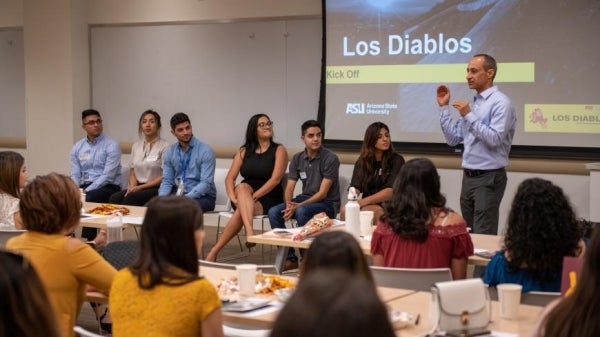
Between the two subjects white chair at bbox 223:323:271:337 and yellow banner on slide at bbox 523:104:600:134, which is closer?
white chair at bbox 223:323:271:337

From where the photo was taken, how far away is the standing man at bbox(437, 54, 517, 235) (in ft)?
20.6

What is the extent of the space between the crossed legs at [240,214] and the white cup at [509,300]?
4.27 metres

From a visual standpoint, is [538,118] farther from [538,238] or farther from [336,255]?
[336,255]

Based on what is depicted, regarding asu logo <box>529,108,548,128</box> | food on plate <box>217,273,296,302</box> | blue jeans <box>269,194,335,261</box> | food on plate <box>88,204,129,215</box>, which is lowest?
blue jeans <box>269,194,335,261</box>

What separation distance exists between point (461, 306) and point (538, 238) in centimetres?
84

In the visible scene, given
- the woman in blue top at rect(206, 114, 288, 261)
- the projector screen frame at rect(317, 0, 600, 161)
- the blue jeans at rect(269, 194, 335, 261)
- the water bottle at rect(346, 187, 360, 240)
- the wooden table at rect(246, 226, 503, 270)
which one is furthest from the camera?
the projector screen frame at rect(317, 0, 600, 161)

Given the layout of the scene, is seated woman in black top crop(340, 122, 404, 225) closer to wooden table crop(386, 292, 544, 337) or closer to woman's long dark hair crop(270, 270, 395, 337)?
wooden table crop(386, 292, 544, 337)

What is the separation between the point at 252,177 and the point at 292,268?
96 cm

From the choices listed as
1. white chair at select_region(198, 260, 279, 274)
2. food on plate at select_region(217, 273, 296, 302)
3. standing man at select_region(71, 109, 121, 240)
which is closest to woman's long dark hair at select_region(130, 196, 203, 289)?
food on plate at select_region(217, 273, 296, 302)

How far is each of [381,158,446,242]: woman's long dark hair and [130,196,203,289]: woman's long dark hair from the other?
58.3 inches

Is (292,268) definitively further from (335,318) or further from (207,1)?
(335,318)

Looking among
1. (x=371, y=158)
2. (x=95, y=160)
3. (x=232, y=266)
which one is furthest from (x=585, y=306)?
(x=95, y=160)

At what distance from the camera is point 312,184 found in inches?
300

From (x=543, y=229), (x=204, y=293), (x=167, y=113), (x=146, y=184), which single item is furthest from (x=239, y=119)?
(x=204, y=293)
